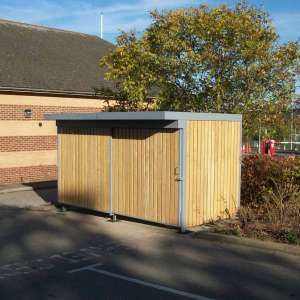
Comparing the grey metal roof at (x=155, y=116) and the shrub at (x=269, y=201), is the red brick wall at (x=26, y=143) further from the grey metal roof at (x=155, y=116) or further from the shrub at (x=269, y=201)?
the shrub at (x=269, y=201)

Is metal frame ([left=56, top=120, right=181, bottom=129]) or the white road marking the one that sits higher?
metal frame ([left=56, top=120, right=181, bottom=129])

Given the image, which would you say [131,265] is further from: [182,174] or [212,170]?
[212,170]

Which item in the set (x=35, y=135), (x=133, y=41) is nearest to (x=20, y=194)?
(x=35, y=135)

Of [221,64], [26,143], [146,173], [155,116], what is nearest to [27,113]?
[26,143]

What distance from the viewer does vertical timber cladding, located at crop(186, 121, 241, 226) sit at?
1112 centimetres

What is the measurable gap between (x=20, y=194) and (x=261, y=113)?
8.26m

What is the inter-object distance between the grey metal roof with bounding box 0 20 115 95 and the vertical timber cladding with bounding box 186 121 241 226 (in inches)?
435

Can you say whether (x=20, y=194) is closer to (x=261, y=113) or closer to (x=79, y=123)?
(x=79, y=123)

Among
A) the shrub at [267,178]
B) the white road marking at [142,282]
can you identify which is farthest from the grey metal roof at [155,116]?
the white road marking at [142,282]

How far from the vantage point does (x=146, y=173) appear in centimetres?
1161

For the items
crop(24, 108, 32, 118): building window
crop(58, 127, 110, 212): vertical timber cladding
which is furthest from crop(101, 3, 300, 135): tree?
crop(24, 108, 32, 118): building window

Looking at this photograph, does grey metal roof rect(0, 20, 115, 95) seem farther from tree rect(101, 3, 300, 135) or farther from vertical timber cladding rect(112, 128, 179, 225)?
vertical timber cladding rect(112, 128, 179, 225)

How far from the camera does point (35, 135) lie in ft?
72.3

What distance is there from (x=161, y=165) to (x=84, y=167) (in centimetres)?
274
